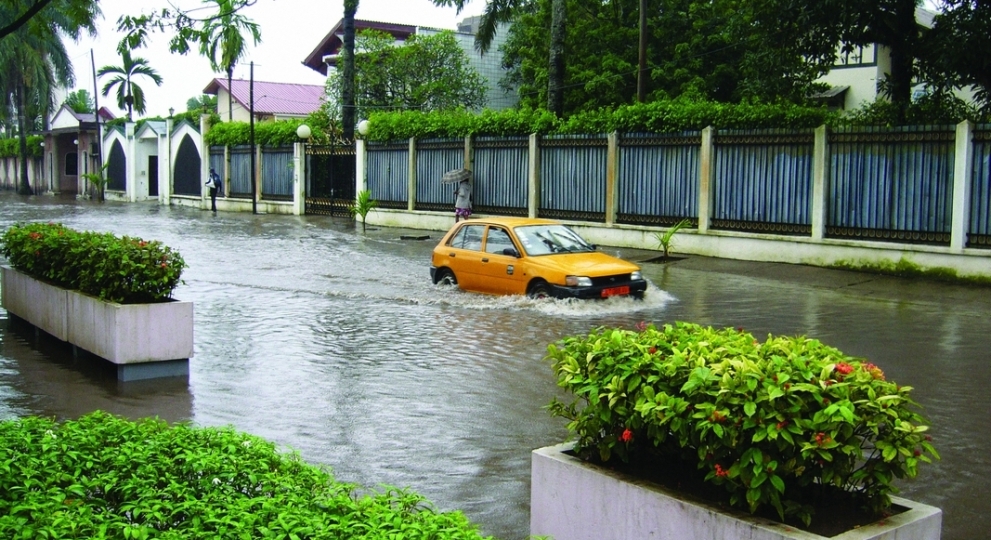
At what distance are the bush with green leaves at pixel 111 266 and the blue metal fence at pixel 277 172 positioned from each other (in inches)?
1069

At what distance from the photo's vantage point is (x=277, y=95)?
64.1 meters

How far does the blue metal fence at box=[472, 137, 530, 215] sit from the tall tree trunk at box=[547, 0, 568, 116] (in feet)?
7.15

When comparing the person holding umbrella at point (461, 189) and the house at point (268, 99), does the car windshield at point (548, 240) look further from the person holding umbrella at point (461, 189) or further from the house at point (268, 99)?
the house at point (268, 99)

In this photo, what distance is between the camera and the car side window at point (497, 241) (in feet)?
53.1

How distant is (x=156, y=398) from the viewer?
9.53m

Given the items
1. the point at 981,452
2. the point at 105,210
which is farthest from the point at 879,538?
the point at 105,210

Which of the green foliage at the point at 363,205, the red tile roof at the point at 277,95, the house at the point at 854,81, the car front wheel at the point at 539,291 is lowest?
the car front wheel at the point at 539,291

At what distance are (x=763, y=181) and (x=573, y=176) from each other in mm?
5662

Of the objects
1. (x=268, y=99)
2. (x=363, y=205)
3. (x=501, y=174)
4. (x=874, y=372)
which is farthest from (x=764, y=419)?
(x=268, y=99)

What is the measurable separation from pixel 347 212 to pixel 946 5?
21.3 m

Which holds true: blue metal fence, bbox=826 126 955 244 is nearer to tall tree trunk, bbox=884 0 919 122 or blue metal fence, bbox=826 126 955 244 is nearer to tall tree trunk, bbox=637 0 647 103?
tall tree trunk, bbox=884 0 919 122

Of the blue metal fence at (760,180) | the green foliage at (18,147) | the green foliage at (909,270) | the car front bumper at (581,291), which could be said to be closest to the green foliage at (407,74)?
the blue metal fence at (760,180)

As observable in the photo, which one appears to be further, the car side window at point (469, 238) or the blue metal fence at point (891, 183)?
the blue metal fence at point (891, 183)

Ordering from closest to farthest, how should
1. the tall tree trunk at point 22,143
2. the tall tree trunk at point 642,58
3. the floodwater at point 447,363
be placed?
the floodwater at point 447,363 < the tall tree trunk at point 642,58 < the tall tree trunk at point 22,143
